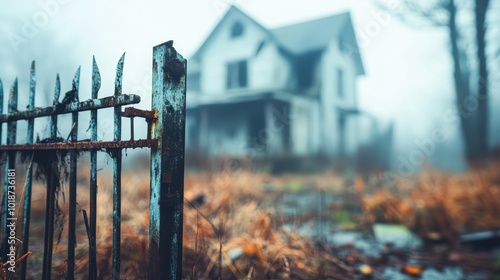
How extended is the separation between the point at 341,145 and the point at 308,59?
5.26m

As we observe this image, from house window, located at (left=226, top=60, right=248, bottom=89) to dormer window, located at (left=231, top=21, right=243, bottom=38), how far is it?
138 cm

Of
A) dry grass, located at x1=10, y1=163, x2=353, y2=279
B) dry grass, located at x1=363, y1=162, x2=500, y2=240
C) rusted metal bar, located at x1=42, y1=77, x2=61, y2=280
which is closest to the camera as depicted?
rusted metal bar, located at x1=42, y1=77, x2=61, y2=280

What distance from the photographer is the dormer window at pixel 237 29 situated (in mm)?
14422

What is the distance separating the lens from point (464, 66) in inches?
429

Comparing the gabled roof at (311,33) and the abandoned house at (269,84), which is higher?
the gabled roof at (311,33)

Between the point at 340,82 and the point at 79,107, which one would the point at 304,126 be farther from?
the point at 79,107

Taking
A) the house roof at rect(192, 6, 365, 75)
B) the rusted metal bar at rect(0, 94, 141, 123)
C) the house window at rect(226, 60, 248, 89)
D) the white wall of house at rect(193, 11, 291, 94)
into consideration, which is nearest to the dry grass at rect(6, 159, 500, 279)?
the rusted metal bar at rect(0, 94, 141, 123)

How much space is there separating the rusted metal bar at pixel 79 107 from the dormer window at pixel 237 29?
1384 cm

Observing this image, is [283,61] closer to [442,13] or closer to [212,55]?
[212,55]

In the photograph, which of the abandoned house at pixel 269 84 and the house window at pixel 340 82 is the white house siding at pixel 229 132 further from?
the house window at pixel 340 82

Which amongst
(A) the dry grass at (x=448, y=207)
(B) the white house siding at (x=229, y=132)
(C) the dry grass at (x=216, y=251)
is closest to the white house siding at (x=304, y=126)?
(B) the white house siding at (x=229, y=132)

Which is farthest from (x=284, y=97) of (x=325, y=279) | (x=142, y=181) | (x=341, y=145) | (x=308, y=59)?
(x=325, y=279)

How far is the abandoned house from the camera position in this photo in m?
13.4

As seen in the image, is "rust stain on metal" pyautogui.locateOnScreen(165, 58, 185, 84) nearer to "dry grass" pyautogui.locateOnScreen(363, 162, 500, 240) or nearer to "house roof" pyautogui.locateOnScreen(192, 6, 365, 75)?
"dry grass" pyautogui.locateOnScreen(363, 162, 500, 240)
